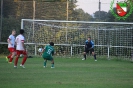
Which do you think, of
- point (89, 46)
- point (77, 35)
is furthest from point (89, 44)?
point (77, 35)

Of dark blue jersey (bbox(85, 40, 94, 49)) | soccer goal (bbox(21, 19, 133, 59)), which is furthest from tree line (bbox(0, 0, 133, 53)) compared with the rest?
dark blue jersey (bbox(85, 40, 94, 49))

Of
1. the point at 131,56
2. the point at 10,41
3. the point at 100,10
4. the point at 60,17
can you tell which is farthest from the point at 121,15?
the point at 10,41

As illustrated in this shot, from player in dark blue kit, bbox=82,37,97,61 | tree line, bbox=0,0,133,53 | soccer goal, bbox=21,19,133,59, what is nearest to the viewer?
player in dark blue kit, bbox=82,37,97,61

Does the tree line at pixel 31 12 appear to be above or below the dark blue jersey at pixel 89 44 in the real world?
above

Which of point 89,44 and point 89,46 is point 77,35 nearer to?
point 89,46

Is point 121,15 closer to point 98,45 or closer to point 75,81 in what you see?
point 98,45

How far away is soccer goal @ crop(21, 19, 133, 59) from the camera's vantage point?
114 ft

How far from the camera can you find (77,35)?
120 feet

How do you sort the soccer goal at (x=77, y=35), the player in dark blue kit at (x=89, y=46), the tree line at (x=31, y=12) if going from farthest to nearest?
the tree line at (x=31, y=12)
the soccer goal at (x=77, y=35)
the player in dark blue kit at (x=89, y=46)

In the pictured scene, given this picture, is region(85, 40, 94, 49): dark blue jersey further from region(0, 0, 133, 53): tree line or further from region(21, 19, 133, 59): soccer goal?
region(0, 0, 133, 53): tree line

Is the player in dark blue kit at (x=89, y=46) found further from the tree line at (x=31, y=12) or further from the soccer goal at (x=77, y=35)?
the tree line at (x=31, y=12)

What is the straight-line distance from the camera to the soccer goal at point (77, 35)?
34875 mm

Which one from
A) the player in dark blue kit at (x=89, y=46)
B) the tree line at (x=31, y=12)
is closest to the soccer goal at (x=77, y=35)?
the tree line at (x=31, y=12)

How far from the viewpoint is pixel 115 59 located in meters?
34.2
